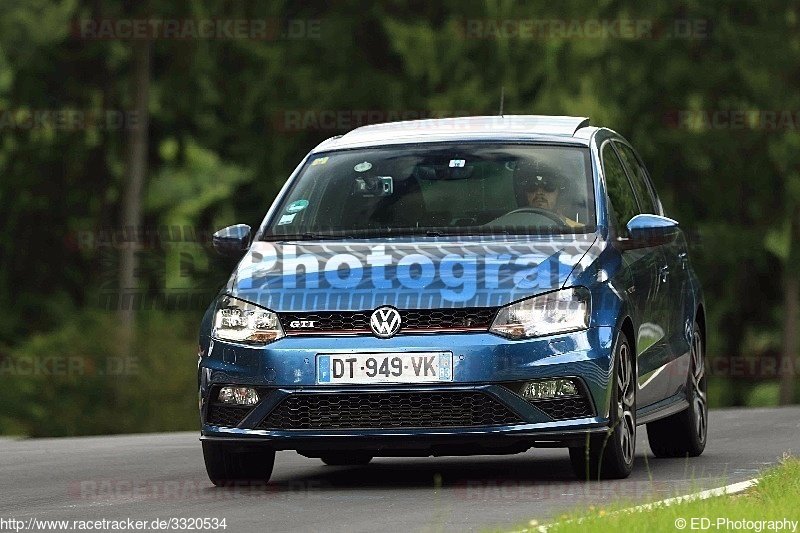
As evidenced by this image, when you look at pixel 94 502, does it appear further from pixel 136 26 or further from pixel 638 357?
pixel 136 26

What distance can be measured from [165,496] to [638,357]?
270 centimetres

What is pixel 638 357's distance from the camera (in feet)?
36.3

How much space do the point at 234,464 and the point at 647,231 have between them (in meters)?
2.61

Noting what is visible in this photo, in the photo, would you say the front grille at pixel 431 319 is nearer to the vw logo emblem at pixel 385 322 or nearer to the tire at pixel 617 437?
the vw logo emblem at pixel 385 322

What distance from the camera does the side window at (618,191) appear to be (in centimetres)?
1141

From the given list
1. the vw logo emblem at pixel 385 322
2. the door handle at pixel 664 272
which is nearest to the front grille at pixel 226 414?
the vw logo emblem at pixel 385 322

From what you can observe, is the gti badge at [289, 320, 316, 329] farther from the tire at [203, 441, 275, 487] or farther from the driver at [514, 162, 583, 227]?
the driver at [514, 162, 583, 227]

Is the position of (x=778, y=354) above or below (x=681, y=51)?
below

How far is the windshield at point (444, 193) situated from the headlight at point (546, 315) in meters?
0.84

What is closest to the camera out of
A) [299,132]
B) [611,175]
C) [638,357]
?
[638,357]

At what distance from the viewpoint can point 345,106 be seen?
39.5m

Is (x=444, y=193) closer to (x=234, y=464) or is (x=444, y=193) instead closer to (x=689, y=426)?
(x=234, y=464)

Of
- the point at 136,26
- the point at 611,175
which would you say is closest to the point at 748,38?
the point at 136,26

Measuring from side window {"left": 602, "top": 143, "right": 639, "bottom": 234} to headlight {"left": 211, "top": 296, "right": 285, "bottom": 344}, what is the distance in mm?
2154
